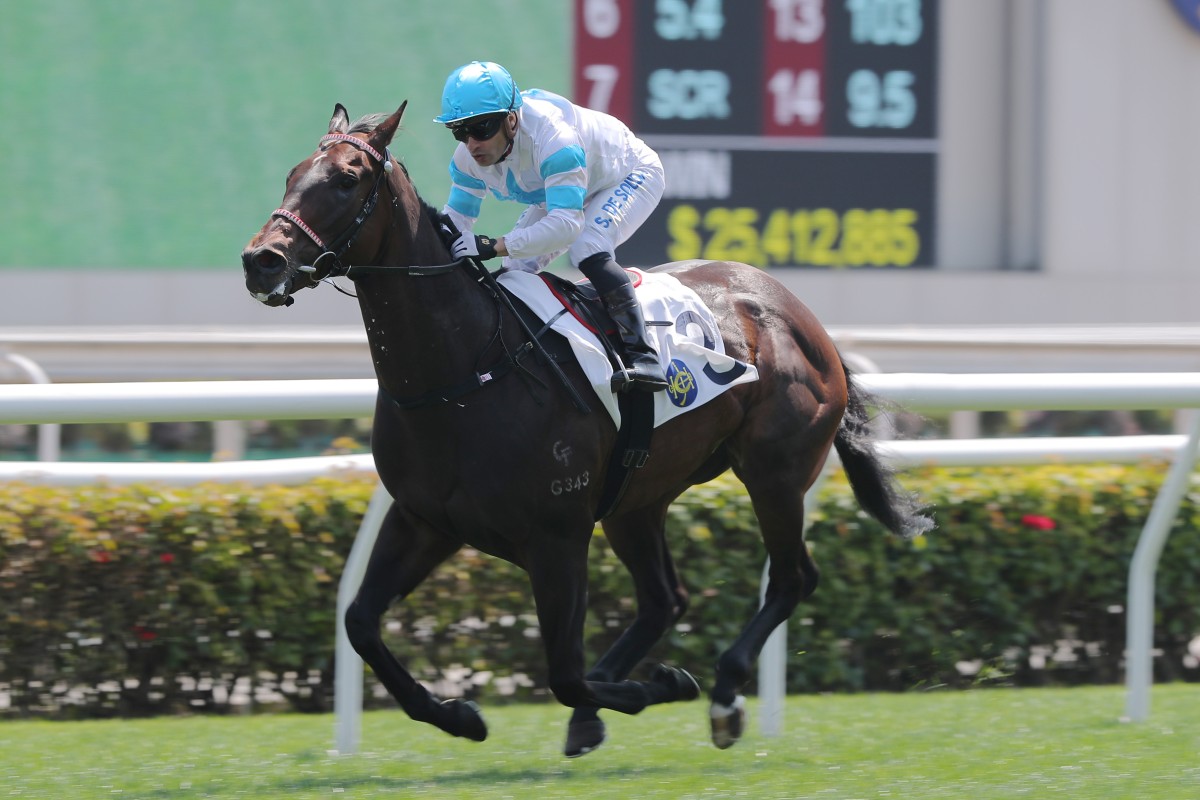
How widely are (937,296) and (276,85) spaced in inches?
212

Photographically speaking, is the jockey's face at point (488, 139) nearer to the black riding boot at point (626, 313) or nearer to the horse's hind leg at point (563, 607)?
the black riding boot at point (626, 313)

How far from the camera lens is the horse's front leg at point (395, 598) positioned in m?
3.62

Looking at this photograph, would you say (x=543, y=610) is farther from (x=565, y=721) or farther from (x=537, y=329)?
(x=565, y=721)

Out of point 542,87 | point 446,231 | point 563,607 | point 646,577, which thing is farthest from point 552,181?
point 542,87

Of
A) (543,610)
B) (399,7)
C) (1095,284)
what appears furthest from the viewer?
(1095,284)

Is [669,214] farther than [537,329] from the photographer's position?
Yes

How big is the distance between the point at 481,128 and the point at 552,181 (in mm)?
186

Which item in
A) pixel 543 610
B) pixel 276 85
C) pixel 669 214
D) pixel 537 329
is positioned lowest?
pixel 543 610

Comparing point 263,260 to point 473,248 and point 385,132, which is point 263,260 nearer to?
point 385,132

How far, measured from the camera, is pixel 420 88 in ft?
44.3

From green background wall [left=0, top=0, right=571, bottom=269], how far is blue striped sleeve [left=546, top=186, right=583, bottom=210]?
902 cm

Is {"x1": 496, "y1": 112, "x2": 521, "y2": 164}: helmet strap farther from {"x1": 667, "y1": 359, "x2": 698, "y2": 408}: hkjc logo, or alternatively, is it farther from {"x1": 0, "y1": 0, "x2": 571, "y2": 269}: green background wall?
{"x1": 0, "y1": 0, "x2": 571, "y2": 269}: green background wall

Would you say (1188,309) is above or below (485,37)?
below

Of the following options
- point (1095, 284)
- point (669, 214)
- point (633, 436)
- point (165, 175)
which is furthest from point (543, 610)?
point (1095, 284)
